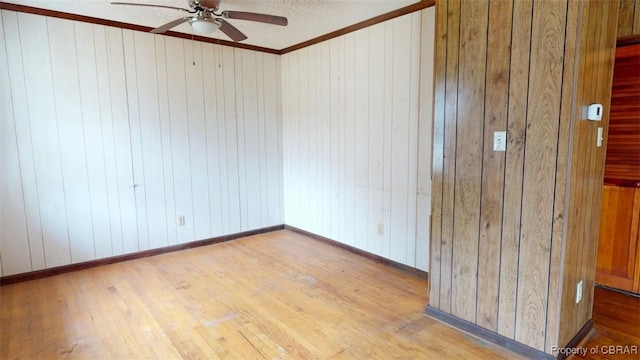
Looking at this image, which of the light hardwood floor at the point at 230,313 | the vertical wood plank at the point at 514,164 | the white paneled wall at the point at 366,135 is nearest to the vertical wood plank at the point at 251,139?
the white paneled wall at the point at 366,135

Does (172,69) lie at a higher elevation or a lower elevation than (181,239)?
higher

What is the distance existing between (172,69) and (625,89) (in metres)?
4.21

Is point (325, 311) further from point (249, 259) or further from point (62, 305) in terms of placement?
point (62, 305)

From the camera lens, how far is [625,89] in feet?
8.96

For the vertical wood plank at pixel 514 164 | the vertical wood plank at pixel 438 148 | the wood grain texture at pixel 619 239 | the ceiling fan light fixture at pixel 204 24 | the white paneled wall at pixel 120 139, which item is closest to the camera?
the vertical wood plank at pixel 514 164

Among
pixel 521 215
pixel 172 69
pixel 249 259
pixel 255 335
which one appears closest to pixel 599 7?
pixel 521 215

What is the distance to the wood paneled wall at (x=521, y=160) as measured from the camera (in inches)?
72.5

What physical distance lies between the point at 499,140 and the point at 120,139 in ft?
11.5

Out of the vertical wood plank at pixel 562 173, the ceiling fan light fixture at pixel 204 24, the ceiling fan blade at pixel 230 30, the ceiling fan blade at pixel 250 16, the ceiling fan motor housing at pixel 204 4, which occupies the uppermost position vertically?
the ceiling fan motor housing at pixel 204 4

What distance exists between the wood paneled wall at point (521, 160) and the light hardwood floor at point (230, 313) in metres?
0.36

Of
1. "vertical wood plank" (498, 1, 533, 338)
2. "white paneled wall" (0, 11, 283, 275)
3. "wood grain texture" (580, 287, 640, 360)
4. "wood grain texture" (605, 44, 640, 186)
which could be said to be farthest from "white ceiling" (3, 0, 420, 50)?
"wood grain texture" (580, 287, 640, 360)

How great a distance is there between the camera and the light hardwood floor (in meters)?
2.18

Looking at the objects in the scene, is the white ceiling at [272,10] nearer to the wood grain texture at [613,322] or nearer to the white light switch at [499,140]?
the white light switch at [499,140]

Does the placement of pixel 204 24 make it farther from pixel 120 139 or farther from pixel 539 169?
pixel 539 169
